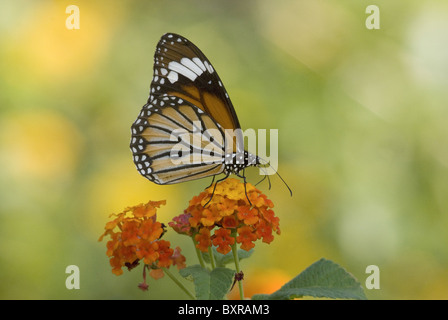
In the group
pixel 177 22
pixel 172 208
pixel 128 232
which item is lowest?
pixel 128 232

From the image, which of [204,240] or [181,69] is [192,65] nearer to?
[181,69]

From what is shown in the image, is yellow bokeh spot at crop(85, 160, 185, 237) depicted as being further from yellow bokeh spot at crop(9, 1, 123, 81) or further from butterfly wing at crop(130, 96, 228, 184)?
butterfly wing at crop(130, 96, 228, 184)

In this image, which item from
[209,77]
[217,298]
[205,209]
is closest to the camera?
[217,298]

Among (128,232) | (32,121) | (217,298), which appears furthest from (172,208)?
(217,298)

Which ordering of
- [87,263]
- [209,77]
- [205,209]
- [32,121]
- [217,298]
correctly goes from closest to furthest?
[217,298], [205,209], [209,77], [87,263], [32,121]

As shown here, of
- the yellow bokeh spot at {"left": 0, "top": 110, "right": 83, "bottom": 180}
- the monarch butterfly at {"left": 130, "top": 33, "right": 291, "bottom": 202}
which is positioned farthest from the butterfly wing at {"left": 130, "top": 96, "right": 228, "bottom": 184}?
the yellow bokeh spot at {"left": 0, "top": 110, "right": 83, "bottom": 180}

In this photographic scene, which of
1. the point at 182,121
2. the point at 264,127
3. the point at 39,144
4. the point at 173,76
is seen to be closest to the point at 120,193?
the point at 39,144

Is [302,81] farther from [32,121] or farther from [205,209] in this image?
[205,209]

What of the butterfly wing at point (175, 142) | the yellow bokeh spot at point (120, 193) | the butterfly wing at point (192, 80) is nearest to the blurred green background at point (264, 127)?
the yellow bokeh spot at point (120, 193)
